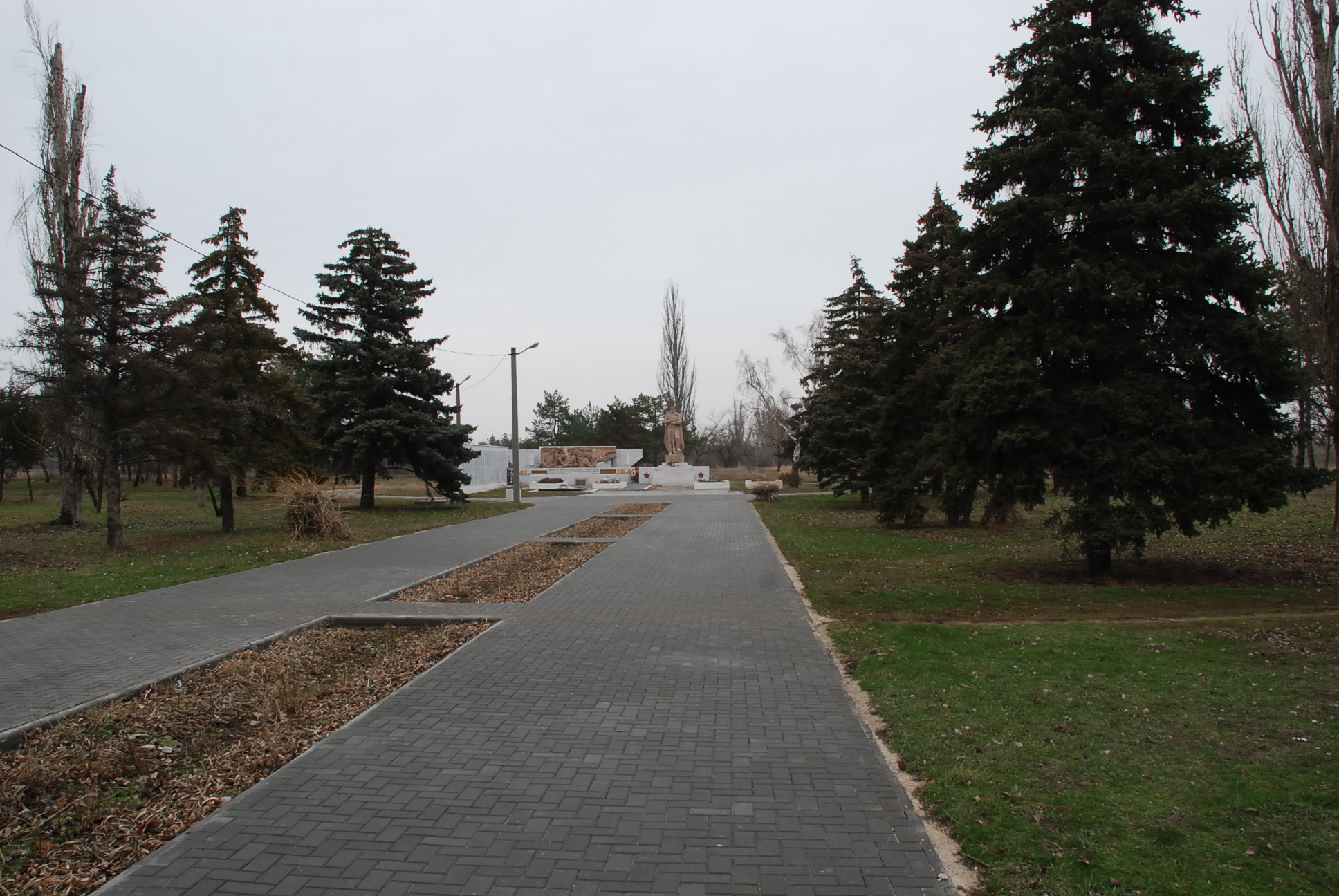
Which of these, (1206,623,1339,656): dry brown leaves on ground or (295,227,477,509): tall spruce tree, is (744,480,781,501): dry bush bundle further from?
(1206,623,1339,656): dry brown leaves on ground

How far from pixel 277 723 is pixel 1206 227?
11673mm

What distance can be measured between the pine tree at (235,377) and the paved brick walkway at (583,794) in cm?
1203

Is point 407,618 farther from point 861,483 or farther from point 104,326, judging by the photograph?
point 861,483

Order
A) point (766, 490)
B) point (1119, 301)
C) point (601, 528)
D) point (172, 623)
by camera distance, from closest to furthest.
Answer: point (172, 623) < point (1119, 301) < point (601, 528) < point (766, 490)

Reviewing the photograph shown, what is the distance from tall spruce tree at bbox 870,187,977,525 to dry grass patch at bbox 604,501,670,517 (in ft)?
26.1

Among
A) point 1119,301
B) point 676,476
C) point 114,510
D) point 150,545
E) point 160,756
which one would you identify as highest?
point 1119,301

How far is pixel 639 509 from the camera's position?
91.4 ft

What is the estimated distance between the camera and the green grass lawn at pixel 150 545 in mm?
10875

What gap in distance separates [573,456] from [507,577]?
138 ft

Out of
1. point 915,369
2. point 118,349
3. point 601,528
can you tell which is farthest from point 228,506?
point 915,369

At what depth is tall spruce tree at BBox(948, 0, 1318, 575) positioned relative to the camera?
9719 millimetres

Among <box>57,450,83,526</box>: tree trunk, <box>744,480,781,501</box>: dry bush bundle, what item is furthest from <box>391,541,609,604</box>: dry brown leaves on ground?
<box>744,480,781,501</box>: dry bush bundle

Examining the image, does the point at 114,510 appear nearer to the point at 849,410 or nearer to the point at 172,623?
the point at 172,623

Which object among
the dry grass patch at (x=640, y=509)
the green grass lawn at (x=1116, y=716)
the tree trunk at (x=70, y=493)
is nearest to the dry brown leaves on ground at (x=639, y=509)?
the dry grass patch at (x=640, y=509)
